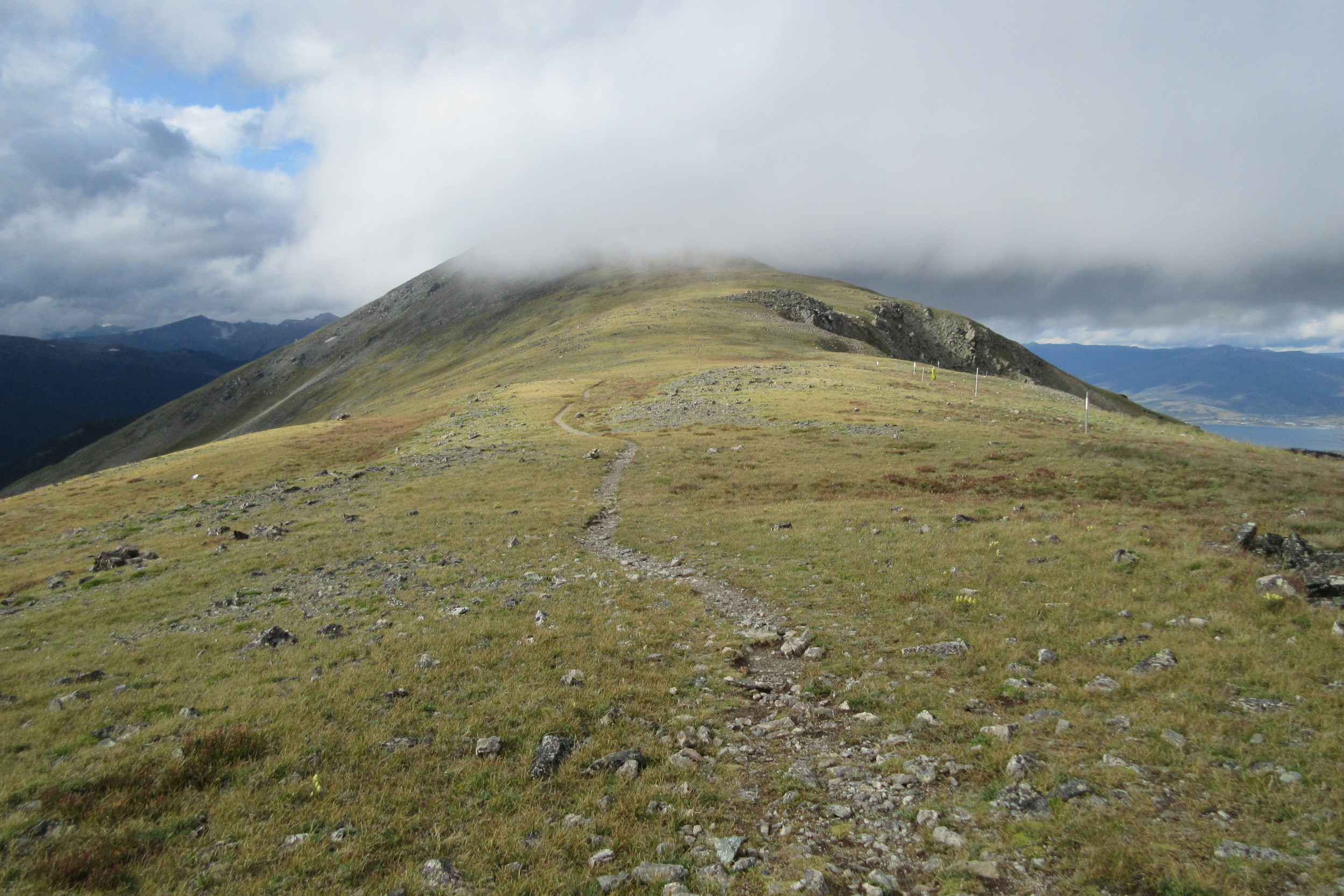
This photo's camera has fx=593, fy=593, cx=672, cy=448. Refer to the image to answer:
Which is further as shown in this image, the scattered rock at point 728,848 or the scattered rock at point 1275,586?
the scattered rock at point 1275,586

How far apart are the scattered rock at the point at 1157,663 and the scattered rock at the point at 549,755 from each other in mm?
11279

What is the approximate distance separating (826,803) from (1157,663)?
26.7 ft

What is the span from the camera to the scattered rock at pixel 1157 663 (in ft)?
39.2

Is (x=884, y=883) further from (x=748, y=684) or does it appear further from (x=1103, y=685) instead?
(x=1103, y=685)

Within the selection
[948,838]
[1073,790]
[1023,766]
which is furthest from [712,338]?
[948,838]

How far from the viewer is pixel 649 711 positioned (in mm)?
11906

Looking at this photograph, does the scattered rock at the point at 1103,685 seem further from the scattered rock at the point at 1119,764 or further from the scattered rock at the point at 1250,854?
the scattered rock at the point at 1250,854

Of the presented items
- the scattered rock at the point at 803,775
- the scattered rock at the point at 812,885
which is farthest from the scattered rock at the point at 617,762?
the scattered rock at the point at 812,885

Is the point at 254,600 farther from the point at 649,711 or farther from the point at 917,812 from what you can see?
the point at 917,812

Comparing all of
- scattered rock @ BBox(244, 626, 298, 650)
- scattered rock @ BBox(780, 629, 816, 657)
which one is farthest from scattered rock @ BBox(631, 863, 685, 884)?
scattered rock @ BBox(244, 626, 298, 650)

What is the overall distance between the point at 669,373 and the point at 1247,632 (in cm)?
7095

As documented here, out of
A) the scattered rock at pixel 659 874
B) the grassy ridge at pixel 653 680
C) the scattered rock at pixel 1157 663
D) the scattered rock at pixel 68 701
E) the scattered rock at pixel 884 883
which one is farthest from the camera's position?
the scattered rock at pixel 68 701

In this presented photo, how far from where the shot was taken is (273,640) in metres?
16.2

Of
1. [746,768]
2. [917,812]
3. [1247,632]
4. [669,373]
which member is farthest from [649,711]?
[669,373]
